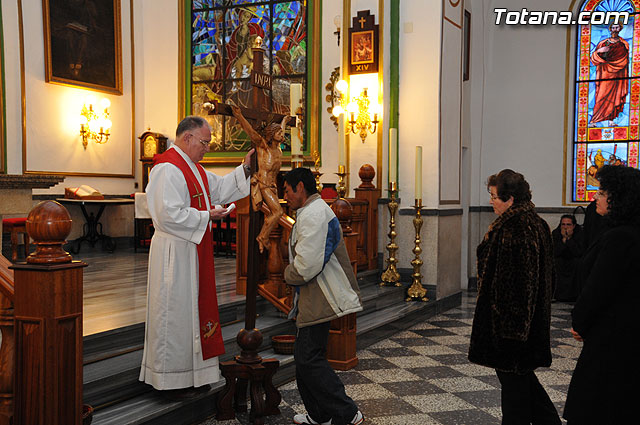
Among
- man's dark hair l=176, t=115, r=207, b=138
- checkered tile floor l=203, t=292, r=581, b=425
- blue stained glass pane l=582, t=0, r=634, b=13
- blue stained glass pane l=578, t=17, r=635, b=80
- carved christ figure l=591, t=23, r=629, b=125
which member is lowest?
checkered tile floor l=203, t=292, r=581, b=425

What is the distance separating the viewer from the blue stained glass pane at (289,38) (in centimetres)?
1070

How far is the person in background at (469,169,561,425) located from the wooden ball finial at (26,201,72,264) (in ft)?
6.98

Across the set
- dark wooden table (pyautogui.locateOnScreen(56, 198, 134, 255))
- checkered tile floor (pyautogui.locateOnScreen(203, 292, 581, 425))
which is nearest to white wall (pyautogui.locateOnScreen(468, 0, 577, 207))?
checkered tile floor (pyautogui.locateOnScreen(203, 292, 581, 425))

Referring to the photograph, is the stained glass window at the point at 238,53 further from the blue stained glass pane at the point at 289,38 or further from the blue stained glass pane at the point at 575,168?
the blue stained glass pane at the point at 575,168

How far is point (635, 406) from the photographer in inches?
106

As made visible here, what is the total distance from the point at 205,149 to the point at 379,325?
10.6 ft

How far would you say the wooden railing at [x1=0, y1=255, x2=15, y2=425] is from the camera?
2.55m

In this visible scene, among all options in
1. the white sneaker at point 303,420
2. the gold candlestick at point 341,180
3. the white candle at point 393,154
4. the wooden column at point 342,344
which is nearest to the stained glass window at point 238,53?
the white candle at point 393,154

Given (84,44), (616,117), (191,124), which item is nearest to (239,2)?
(84,44)

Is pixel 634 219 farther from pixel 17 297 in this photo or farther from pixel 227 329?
pixel 227 329

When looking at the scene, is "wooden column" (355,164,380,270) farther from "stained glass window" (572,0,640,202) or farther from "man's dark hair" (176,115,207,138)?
"man's dark hair" (176,115,207,138)

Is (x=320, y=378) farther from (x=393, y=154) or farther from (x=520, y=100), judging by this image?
(x=520, y=100)

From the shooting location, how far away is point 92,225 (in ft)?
33.7

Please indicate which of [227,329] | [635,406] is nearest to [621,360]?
[635,406]
